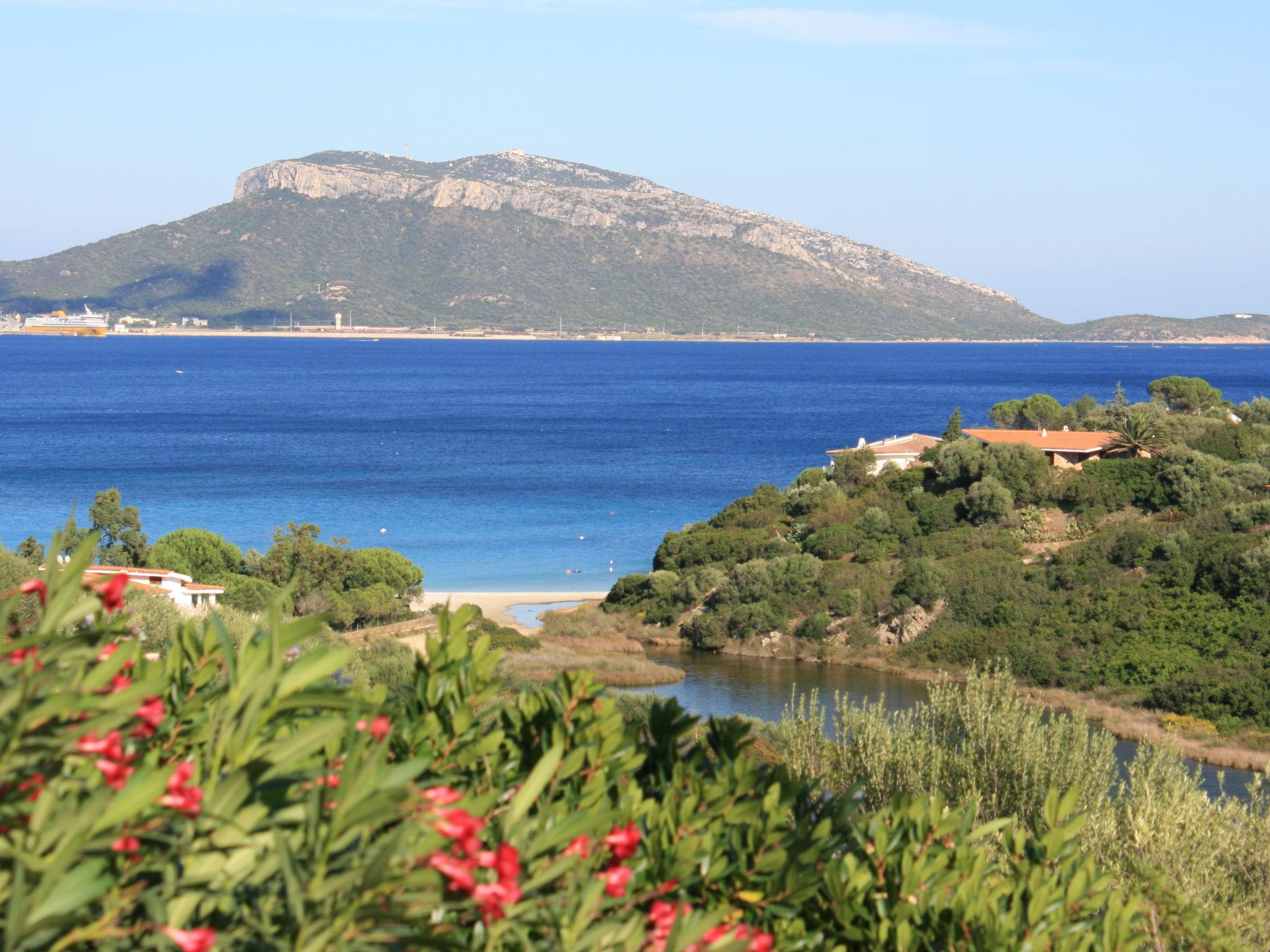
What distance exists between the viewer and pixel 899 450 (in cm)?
5259

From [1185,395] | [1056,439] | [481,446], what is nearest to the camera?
[1056,439]

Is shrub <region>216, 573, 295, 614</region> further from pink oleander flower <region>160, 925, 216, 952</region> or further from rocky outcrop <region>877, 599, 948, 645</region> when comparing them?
pink oleander flower <region>160, 925, 216, 952</region>

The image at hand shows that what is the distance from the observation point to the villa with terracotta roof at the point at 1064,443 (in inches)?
1651

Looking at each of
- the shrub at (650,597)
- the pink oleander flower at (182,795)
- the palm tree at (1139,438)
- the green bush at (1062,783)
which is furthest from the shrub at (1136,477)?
the pink oleander flower at (182,795)

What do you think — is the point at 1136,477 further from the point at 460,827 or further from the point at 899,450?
the point at 460,827

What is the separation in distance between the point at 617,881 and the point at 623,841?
20 centimetres

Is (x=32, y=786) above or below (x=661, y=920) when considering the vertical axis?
above

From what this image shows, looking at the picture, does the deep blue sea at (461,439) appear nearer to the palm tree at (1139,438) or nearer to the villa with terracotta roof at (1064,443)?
the villa with terracotta roof at (1064,443)

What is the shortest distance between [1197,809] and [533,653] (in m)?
21.7

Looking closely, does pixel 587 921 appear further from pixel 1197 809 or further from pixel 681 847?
pixel 1197 809

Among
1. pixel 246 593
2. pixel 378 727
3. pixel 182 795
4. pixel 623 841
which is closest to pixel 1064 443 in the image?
pixel 246 593

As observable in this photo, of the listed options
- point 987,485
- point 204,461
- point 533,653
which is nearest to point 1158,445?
point 987,485

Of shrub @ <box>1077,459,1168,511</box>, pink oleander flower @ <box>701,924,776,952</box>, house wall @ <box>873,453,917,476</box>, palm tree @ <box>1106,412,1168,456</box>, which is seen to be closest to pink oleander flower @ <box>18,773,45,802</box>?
pink oleander flower @ <box>701,924,776,952</box>

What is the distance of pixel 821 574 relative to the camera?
37.3m
